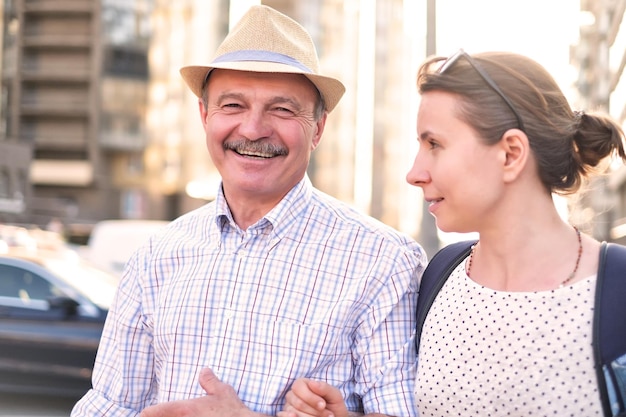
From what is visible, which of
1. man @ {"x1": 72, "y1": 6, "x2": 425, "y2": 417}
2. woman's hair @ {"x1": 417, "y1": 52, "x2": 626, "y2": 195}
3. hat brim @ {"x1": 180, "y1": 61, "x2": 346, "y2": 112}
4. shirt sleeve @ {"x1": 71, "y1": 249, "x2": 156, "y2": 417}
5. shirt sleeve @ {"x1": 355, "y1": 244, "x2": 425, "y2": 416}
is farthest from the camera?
shirt sleeve @ {"x1": 71, "y1": 249, "x2": 156, "y2": 417}

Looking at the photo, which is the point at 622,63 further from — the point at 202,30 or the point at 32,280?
the point at 202,30

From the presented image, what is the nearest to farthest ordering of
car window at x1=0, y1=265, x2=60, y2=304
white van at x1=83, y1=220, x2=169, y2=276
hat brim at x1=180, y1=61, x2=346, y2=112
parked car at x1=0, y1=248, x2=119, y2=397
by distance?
hat brim at x1=180, y1=61, x2=346, y2=112, parked car at x1=0, y1=248, x2=119, y2=397, car window at x1=0, y1=265, x2=60, y2=304, white van at x1=83, y1=220, x2=169, y2=276

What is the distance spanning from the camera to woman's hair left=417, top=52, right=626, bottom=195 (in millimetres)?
2346

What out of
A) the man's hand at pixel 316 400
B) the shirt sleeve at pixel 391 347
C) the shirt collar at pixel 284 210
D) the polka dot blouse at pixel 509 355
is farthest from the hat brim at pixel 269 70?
the man's hand at pixel 316 400

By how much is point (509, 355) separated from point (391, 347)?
1.29 ft

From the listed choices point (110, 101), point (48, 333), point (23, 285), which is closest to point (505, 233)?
point (48, 333)

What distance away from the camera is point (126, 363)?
2.89 m

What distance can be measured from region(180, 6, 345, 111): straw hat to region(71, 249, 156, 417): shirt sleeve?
750 mm

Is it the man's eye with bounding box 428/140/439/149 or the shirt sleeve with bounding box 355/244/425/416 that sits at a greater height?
the man's eye with bounding box 428/140/439/149

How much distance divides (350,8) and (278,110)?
80.5 meters

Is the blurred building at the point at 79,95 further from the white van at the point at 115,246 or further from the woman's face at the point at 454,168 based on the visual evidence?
the woman's face at the point at 454,168

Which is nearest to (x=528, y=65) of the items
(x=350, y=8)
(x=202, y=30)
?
(x=202, y=30)

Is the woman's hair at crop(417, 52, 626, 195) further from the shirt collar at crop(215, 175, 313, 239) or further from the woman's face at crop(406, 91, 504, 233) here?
the shirt collar at crop(215, 175, 313, 239)

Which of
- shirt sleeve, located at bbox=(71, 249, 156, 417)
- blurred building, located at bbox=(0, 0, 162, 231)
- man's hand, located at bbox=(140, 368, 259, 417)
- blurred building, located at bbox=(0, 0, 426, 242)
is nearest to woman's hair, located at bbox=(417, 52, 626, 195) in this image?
man's hand, located at bbox=(140, 368, 259, 417)
